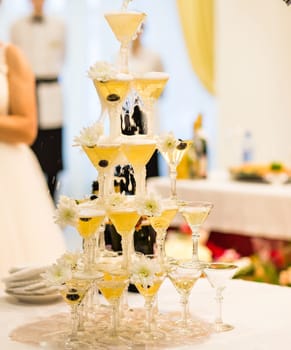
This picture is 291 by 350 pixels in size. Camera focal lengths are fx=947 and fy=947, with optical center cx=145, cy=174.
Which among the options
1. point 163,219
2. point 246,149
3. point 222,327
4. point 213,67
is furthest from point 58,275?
point 213,67

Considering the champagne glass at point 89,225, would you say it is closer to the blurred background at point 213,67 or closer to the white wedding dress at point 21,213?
the white wedding dress at point 21,213

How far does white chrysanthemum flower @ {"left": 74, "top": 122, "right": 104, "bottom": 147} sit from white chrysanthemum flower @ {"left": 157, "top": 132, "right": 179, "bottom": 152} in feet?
0.55

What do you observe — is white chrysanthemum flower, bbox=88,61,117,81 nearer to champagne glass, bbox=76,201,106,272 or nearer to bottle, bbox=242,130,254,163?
champagne glass, bbox=76,201,106,272

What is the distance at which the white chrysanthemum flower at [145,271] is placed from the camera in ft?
5.98

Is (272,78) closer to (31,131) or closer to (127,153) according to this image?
(31,131)

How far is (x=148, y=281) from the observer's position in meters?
1.82

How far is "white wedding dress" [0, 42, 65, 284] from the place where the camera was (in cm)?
347

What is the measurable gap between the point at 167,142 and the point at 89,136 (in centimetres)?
20

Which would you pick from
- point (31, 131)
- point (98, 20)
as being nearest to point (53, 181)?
point (98, 20)

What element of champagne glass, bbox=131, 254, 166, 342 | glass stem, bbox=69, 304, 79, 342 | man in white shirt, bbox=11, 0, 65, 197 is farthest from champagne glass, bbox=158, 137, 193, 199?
man in white shirt, bbox=11, 0, 65, 197

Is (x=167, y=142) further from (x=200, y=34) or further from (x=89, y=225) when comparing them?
(x=200, y=34)

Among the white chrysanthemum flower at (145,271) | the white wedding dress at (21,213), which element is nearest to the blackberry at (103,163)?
the white chrysanthemum flower at (145,271)

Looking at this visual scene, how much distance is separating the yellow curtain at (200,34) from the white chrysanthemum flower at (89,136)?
235 inches

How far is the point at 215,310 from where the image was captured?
211 cm
